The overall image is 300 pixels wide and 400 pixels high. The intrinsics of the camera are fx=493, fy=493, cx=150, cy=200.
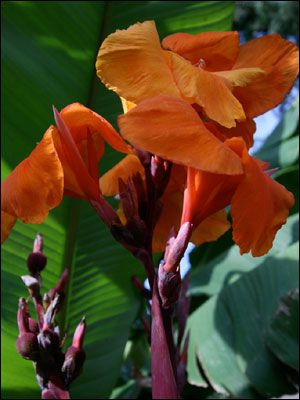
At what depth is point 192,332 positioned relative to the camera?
51.4 inches

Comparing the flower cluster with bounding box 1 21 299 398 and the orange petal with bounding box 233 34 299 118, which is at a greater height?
the orange petal with bounding box 233 34 299 118

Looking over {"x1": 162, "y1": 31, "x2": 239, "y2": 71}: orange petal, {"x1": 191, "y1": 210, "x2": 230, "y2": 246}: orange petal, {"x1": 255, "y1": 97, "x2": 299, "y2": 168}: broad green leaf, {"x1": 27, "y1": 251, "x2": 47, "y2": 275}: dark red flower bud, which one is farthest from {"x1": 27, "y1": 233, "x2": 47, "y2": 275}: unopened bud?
{"x1": 255, "y1": 97, "x2": 299, "y2": 168}: broad green leaf

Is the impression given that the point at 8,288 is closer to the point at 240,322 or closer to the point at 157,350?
the point at 240,322

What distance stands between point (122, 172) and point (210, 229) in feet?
A: 0.51

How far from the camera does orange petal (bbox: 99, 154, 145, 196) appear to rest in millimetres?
729

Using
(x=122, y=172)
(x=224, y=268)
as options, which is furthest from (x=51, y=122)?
(x=224, y=268)

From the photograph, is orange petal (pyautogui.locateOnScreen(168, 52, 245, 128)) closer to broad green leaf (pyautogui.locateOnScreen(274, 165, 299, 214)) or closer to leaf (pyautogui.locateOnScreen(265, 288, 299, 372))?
leaf (pyautogui.locateOnScreen(265, 288, 299, 372))

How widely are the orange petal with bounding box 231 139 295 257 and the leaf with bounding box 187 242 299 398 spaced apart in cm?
64

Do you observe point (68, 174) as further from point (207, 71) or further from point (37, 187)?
point (207, 71)

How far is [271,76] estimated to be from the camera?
2.25 feet

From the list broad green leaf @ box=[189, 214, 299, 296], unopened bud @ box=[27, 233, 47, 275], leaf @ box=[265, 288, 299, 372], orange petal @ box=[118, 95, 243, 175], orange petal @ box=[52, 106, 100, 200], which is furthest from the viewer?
broad green leaf @ box=[189, 214, 299, 296]

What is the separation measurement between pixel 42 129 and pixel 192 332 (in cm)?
65

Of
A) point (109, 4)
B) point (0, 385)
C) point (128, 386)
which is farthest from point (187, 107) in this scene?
point (128, 386)

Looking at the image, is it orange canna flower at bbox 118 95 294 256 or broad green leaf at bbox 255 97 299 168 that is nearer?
orange canna flower at bbox 118 95 294 256
